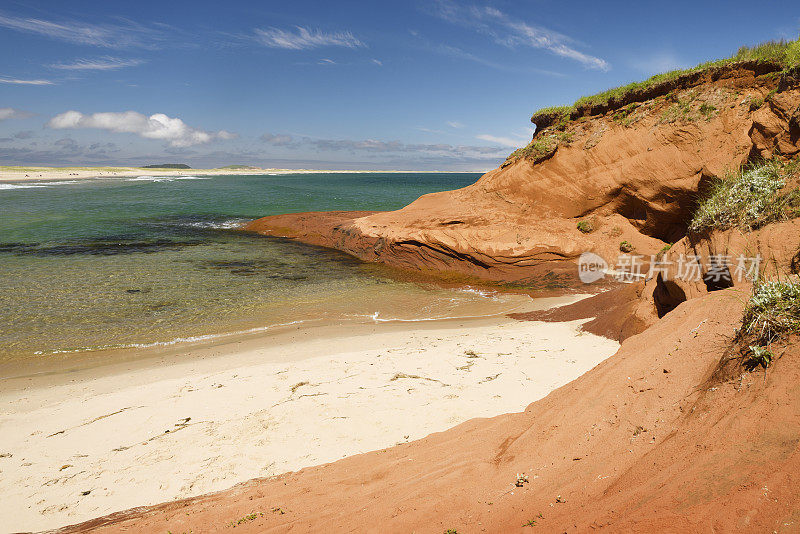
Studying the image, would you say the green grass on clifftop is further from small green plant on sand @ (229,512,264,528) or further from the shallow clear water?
small green plant on sand @ (229,512,264,528)

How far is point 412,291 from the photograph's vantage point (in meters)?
13.4

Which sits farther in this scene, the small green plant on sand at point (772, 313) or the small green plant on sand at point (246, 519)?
the small green plant on sand at point (246, 519)

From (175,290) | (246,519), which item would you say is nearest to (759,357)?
(246,519)

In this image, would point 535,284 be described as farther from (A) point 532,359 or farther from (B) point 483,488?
(B) point 483,488

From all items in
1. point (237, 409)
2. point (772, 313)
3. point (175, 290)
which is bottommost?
point (237, 409)

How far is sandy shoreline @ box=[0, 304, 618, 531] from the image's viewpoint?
4379mm

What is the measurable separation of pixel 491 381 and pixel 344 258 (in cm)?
1314

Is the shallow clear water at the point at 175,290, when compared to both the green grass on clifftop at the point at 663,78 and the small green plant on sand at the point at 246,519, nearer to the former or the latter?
the small green plant on sand at the point at 246,519

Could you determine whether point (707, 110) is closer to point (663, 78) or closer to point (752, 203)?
point (663, 78)

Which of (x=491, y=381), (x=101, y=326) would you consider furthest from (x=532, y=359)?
(x=101, y=326)

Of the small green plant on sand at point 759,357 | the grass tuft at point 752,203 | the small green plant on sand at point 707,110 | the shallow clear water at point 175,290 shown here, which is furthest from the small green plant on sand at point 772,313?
the small green plant on sand at point 707,110

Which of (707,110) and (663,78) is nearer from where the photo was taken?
(707,110)

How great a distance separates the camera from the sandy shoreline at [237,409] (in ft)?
14.4

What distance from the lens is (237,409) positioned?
5691 millimetres
